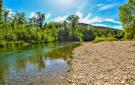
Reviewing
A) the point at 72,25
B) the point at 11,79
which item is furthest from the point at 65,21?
the point at 11,79

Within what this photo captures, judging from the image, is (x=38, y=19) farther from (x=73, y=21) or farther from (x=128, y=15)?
(x=128, y=15)

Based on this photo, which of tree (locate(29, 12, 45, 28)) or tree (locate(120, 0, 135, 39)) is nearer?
tree (locate(120, 0, 135, 39))

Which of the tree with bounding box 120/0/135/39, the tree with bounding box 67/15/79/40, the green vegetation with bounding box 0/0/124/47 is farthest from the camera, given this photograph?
the tree with bounding box 67/15/79/40

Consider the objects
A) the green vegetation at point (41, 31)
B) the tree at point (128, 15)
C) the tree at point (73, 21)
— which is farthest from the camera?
the tree at point (73, 21)

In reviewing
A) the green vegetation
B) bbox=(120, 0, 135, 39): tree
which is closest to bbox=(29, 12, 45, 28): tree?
the green vegetation

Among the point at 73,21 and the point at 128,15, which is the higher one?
the point at 73,21

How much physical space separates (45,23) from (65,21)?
46.4 ft

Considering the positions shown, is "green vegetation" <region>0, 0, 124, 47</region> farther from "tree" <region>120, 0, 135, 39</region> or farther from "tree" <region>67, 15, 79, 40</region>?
"tree" <region>120, 0, 135, 39</region>

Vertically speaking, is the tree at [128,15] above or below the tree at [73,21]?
below

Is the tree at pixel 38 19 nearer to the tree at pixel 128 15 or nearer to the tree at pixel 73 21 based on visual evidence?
the tree at pixel 73 21

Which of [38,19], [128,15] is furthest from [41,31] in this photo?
[128,15]

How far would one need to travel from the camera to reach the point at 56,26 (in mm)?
162625

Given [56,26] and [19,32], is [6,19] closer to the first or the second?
[19,32]

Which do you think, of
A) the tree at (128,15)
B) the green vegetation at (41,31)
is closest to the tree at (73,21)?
the green vegetation at (41,31)
